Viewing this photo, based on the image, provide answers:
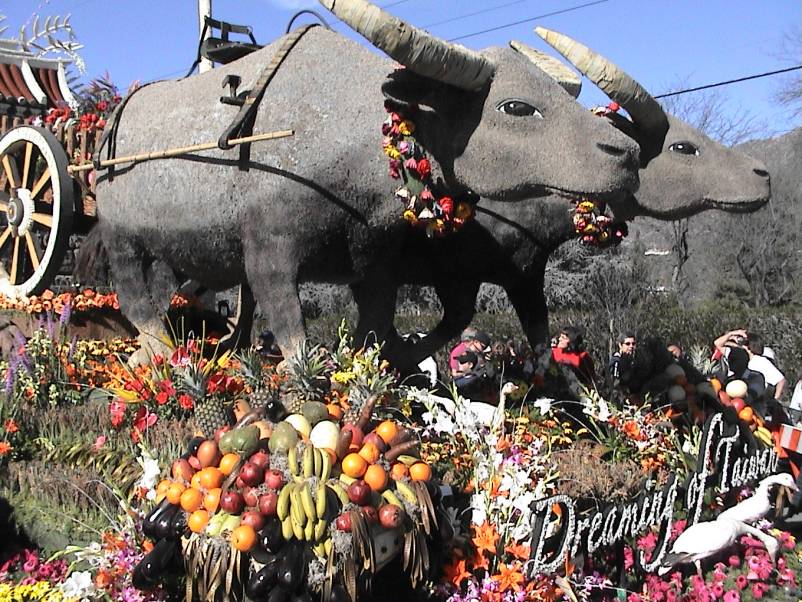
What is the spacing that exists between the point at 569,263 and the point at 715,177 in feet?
41.5

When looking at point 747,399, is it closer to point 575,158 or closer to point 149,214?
point 575,158

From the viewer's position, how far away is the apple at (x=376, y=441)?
2.95 metres

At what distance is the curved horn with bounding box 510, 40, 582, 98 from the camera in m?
4.25

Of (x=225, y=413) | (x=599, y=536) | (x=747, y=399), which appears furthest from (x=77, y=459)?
(x=747, y=399)

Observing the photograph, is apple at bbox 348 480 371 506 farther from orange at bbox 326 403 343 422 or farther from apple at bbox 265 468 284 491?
orange at bbox 326 403 343 422

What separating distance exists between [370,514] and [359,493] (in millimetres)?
84

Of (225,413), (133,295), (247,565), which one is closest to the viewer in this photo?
(247,565)

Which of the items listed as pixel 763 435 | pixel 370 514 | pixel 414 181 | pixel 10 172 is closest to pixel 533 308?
pixel 763 435

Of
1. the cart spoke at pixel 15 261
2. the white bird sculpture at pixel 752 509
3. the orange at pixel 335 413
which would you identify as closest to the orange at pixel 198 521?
the orange at pixel 335 413

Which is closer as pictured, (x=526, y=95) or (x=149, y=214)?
(x=526, y=95)

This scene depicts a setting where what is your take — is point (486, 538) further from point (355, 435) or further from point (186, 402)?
point (186, 402)

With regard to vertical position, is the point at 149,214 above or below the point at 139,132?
below

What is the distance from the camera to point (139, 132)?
16.5 feet

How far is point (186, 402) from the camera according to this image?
14.4 ft
